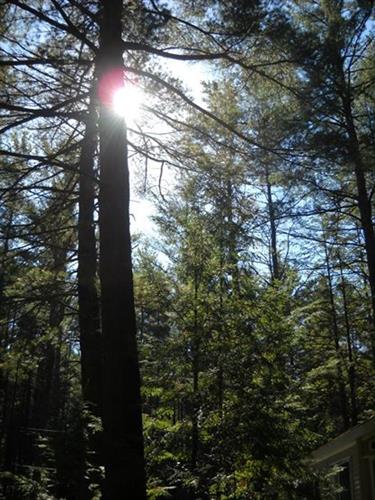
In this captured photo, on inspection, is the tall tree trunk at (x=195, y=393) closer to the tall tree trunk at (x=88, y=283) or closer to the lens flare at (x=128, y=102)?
the tall tree trunk at (x=88, y=283)

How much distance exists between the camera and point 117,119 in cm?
601

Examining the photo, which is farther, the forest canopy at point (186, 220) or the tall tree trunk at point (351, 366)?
the tall tree trunk at point (351, 366)

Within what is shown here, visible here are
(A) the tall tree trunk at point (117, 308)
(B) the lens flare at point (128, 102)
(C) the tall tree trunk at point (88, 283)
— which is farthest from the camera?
(C) the tall tree trunk at point (88, 283)

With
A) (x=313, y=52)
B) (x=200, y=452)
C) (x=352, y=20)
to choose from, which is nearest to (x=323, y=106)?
(x=313, y=52)

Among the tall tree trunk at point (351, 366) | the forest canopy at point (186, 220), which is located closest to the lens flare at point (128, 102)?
the forest canopy at point (186, 220)

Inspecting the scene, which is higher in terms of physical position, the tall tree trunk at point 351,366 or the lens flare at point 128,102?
the lens flare at point 128,102

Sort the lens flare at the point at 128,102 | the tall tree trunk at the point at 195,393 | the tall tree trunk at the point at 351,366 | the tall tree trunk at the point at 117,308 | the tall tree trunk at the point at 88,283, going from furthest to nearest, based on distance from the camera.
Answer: the tall tree trunk at the point at 351,366
the tall tree trunk at the point at 88,283
the tall tree trunk at the point at 195,393
the lens flare at the point at 128,102
the tall tree trunk at the point at 117,308

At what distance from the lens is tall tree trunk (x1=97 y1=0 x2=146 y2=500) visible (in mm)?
4602

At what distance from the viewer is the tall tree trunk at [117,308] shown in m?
4.60

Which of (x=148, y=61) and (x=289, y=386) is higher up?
(x=148, y=61)

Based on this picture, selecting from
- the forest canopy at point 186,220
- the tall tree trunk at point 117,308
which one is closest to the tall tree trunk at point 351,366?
the forest canopy at point 186,220

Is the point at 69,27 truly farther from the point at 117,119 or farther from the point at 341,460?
the point at 341,460

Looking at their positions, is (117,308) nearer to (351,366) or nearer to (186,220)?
(186,220)

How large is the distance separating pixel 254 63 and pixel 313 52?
2.59 feet
